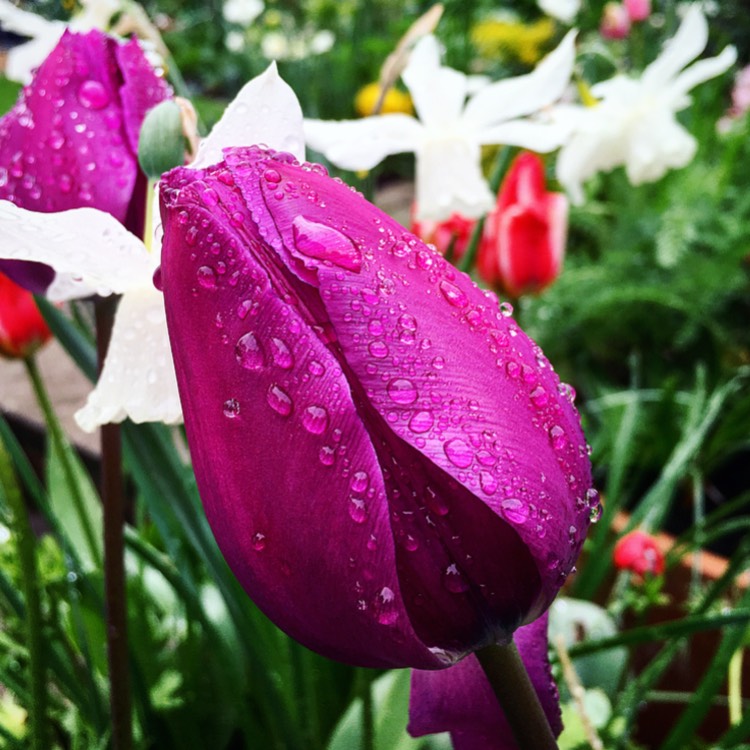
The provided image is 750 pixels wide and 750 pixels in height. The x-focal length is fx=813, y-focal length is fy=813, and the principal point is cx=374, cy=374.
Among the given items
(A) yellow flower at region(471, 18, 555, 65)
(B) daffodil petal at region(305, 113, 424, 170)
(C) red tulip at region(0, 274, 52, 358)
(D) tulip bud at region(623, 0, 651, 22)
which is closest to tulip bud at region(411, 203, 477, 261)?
(B) daffodil petal at region(305, 113, 424, 170)

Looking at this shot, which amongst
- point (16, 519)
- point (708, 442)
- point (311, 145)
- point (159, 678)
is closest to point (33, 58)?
point (311, 145)

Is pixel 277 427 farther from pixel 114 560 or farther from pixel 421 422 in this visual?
pixel 114 560

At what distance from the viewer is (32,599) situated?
11.7 inches

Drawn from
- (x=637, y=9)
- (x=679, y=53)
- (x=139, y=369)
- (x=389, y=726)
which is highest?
(x=637, y=9)

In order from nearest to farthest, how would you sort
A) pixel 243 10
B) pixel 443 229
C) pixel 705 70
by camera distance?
pixel 705 70
pixel 443 229
pixel 243 10

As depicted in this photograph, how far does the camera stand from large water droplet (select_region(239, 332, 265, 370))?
0.14 meters

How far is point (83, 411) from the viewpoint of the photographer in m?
0.25

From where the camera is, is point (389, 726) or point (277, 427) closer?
point (277, 427)

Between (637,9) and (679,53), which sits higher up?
(637,9)

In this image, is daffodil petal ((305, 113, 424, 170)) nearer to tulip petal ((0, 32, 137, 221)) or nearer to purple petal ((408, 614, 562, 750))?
tulip petal ((0, 32, 137, 221))

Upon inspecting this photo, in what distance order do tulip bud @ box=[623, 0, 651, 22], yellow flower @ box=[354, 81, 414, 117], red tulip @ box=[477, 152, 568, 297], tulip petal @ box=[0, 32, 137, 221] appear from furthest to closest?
yellow flower @ box=[354, 81, 414, 117]
tulip bud @ box=[623, 0, 651, 22]
red tulip @ box=[477, 152, 568, 297]
tulip petal @ box=[0, 32, 137, 221]

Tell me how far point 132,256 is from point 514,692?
0.14 metres

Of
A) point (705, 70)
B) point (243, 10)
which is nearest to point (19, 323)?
point (705, 70)

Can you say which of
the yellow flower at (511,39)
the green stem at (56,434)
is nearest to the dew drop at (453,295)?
the green stem at (56,434)
